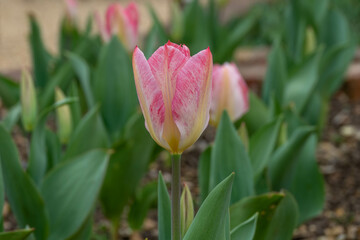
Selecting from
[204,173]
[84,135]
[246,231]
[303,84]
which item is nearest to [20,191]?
[84,135]

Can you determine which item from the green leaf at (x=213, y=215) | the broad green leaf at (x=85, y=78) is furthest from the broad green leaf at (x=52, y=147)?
the green leaf at (x=213, y=215)

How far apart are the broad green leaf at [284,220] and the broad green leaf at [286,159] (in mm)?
154

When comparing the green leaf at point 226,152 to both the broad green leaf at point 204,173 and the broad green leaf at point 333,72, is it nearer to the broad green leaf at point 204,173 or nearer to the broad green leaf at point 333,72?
the broad green leaf at point 204,173

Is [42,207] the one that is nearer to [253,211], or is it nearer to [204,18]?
[253,211]

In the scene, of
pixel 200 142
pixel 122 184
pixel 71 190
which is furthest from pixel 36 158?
Answer: pixel 200 142

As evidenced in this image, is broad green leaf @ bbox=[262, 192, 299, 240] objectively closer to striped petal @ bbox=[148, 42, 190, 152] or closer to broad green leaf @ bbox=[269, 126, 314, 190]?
broad green leaf @ bbox=[269, 126, 314, 190]

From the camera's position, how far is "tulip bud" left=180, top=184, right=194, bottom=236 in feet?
2.61

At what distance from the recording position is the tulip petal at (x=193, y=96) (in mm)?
656

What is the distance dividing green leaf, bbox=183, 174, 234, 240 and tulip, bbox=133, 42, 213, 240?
81 millimetres

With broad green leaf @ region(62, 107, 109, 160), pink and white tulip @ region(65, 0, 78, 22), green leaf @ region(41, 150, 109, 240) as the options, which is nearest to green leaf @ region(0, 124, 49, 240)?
green leaf @ region(41, 150, 109, 240)

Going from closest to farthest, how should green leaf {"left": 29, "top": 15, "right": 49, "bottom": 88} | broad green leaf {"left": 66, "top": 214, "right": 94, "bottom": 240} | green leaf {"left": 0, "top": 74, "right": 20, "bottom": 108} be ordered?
broad green leaf {"left": 66, "top": 214, "right": 94, "bottom": 240}, green leaf {"left": 0, "top": 74, "right": 20, "bottom": 108}, green leaf {"left": 29, "top": 15, "right": 49, "bottom": 88}

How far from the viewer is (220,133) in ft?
3.44

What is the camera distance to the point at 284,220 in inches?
44.1

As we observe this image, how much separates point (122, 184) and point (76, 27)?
38.7 inches
